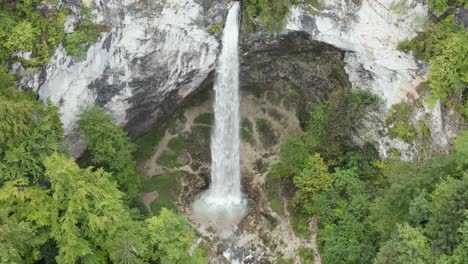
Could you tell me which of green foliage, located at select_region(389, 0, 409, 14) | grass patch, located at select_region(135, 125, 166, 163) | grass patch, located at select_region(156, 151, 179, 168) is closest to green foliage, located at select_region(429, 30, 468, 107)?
green foliage, located at select_region(389, 0, 409, 14)

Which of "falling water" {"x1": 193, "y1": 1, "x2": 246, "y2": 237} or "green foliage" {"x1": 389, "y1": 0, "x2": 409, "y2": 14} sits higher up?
"green foliage" {"x1": 389, "y1": 0, "x2": 409, "y2": 14}

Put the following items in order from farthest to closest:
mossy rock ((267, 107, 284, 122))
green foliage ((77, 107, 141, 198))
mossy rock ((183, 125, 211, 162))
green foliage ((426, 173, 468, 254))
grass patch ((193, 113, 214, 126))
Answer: mossy rock ((267, 107, 284, 122)), grass patch ((193, 113, 214, 126)), mossy rock ((183, 125, 211, 162)), green foliage ((77, 107, 141, 198)), green foliage ((426, 173, 468, 254))

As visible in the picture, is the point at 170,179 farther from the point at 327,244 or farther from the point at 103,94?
the point at 327,244

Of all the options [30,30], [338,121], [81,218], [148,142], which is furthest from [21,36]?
[338,121]

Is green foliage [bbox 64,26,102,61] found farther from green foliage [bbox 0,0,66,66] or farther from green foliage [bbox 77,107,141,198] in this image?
green foliage [bbox 77,107,141,198]

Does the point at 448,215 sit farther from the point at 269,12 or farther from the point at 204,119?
the point at 204,119

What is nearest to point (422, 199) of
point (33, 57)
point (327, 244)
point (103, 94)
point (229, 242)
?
point (327, 244)
